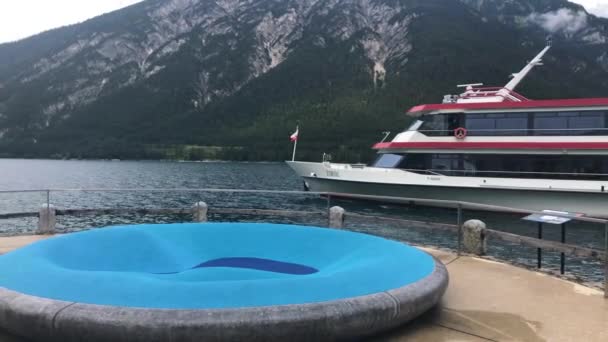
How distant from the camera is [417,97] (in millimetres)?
131250

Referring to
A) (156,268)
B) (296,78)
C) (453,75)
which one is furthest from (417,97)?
(156,268)

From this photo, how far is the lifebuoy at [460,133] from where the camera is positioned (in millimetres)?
25542

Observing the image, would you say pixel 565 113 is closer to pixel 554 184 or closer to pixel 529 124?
pixel 529 124

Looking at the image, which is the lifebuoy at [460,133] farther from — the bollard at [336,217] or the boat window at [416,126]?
the bollard at [336,217]

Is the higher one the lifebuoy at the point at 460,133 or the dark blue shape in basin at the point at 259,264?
the lifebuoy at the point at 460,133

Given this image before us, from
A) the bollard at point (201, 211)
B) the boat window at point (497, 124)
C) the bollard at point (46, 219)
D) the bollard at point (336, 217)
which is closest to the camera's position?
the bollard at point (46, 219)

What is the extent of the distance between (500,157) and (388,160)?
625 centimetres

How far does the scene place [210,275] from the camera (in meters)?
5.65

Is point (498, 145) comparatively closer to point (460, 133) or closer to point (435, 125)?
point (460, 133)

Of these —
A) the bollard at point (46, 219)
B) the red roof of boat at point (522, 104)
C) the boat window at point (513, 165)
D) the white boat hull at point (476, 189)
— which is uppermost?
the red roof of boat at point (522, 104)

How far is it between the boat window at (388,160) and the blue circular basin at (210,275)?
20981 mm

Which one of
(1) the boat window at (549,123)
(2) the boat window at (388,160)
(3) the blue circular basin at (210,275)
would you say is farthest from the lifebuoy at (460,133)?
(3) the blue circular basin at (210,275)

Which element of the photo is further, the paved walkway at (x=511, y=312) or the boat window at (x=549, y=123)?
the boat window at (x=549, y=123)

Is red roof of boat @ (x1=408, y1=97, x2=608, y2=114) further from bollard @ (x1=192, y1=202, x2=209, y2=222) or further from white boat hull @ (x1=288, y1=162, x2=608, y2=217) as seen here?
bollard @ (x1=192, y1=202, x2=209, y2=222)
